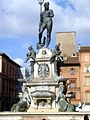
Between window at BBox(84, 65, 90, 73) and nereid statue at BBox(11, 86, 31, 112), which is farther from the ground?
window at BBox(84, 65, 90, 73)

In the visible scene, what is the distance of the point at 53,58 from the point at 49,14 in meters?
3.90

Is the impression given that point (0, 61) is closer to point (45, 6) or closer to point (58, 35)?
point (58, 35)

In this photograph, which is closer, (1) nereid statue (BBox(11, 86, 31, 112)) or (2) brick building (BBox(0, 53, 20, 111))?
(1) nereid statue (BBox(11, 86, 31, 112))

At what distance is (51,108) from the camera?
25938 mm

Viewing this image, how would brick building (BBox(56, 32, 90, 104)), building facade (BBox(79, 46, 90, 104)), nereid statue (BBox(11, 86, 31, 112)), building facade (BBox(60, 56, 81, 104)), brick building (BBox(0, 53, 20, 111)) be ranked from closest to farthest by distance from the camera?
nereid statue (BBox(11, 86, 31, 112))
building facade (BBox(79, 46, 90, 104))
brick building (BBox(56, 32, 90, 104))
building facade (BBox(60, 56, 81, 104))
brick building (BBox(0, 53, 20, 111))

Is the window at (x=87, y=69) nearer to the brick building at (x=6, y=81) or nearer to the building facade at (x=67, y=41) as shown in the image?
the building facade at (x=67, y=41)

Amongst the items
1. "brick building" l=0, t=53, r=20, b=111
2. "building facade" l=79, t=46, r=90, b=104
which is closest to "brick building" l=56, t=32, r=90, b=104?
"building facade" l=79, t=46, r=90, b=104

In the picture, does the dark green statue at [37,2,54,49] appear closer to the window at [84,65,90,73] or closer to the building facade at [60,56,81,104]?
the building facade at [60,56,81,104]

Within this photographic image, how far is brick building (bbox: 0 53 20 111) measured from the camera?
84.8 meters

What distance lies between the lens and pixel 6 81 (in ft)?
295

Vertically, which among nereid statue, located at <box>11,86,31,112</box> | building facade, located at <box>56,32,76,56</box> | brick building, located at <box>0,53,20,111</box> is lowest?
nereid statue, located at <box>11,86,31,112</box>

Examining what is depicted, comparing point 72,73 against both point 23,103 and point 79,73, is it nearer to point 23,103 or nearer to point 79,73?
point 79,73

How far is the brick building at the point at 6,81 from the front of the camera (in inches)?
3339

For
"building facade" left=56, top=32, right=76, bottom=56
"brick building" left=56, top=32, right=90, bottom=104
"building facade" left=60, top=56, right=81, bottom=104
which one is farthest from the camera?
"building facade" left=56, top=32, right=76, bottom=56
